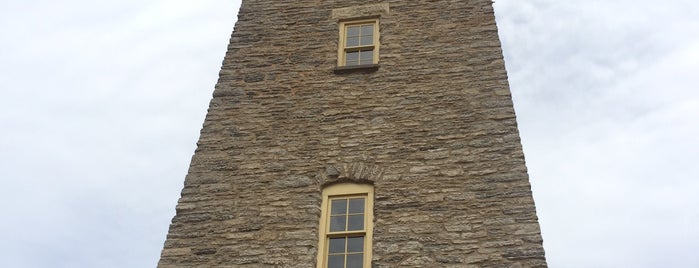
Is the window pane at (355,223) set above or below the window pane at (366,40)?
below

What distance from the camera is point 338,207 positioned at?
28.2 feet

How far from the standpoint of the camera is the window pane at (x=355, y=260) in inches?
315

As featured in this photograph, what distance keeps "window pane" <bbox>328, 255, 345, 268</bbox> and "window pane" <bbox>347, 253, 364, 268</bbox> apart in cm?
7

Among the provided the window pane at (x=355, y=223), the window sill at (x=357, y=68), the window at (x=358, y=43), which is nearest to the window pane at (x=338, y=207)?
the window pane at (x=355, y=223)

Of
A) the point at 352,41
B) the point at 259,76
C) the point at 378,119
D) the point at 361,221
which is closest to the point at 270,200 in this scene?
the point at 361,221

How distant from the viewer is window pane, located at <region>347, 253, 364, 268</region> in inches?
315

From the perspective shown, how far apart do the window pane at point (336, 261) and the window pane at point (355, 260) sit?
0.22 ft

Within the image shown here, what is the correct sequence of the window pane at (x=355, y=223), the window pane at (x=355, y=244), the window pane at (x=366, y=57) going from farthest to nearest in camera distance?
1. the window pane at (x=366, y=57)
2. the window pane at (x=355, y=223)
3. the window pane at (x=355, y=244)

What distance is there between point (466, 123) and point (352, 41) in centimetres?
269

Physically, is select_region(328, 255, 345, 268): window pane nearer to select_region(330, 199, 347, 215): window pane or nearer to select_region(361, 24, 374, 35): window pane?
select_region(330, 199, 347, 215): window pane

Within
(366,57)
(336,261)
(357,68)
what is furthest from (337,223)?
(366,57)

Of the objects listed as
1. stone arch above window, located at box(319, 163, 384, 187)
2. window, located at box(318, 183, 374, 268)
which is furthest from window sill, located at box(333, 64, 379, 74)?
window, located at box(318, 183, 374, 268)

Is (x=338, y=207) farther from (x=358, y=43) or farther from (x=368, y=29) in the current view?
(x=368, y=29)

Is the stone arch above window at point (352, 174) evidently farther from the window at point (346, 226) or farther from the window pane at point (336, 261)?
the window pane at point (336, 261)
